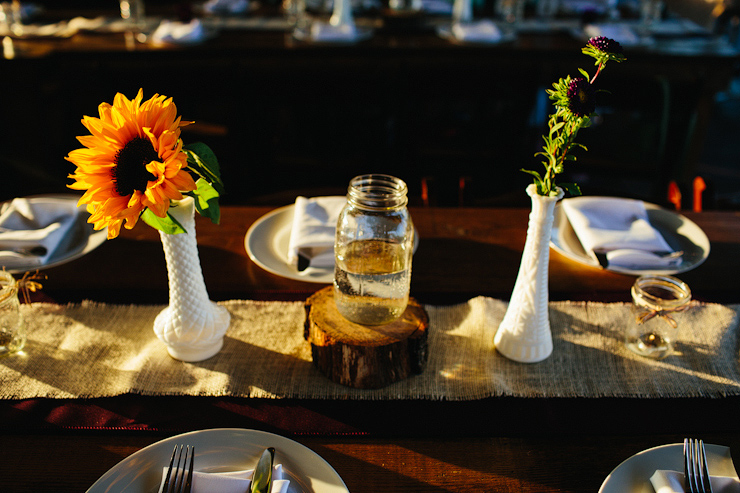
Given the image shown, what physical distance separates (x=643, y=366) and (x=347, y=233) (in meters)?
0.47

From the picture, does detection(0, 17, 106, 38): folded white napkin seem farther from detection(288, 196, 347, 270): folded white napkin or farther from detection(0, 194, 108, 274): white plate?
detection(288, 196, 347, 270): folded white napkin

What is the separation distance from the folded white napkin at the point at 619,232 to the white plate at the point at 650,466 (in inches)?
17.8

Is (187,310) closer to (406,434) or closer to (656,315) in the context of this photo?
(406,434)

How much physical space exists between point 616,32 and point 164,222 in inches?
97.7

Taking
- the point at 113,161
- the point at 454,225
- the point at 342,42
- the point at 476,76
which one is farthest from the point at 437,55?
the point at 113,161

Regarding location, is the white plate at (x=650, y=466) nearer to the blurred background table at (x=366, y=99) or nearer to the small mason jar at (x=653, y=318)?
the small mason jar at (x=653, y=318)

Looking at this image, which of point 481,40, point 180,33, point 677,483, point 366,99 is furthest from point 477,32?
point 677,483

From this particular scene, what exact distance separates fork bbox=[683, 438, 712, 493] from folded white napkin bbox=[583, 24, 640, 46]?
2200mm

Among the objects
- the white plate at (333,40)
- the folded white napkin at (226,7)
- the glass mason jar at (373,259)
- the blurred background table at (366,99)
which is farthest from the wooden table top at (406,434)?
the folded white napkin at (226,7)

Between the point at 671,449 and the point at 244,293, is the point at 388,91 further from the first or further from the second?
the point at 671,449

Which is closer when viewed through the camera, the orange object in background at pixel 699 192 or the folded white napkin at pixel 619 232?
the folded white napkin at pixel 619 232

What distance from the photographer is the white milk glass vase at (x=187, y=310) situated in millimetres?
758

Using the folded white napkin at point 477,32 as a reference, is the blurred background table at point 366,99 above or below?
below

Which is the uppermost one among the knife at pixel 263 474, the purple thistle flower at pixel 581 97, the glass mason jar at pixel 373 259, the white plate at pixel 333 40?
the purple thistle flower at pixel 581 97
